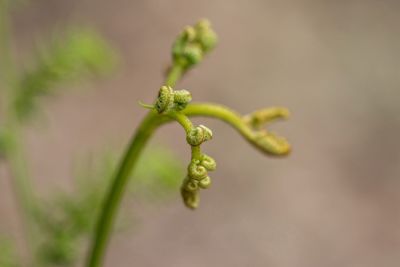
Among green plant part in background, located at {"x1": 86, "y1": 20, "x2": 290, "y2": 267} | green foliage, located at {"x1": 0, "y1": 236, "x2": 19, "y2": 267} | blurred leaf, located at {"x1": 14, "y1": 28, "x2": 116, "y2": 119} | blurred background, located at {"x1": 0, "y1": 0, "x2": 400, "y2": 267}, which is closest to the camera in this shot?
green plant part in background, located at {"x1": 86, "y1": 20, "x2": 290, "y2": 267}

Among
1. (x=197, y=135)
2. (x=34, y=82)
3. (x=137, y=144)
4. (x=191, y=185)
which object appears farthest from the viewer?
(x=34, y=82)

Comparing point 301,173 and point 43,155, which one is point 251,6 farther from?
point 43,155

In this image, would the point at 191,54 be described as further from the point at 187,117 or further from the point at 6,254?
the point at 6,254

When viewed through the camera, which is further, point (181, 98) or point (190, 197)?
point (190, 197)

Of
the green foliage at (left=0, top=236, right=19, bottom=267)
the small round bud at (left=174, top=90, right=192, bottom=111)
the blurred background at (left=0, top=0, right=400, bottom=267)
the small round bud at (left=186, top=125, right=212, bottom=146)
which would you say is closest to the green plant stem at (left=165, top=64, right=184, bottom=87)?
the small round bud at (left=174, top=90, right=192, bottom=111)

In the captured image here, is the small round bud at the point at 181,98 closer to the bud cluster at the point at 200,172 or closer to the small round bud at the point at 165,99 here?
the small round bud at the point at 165,99

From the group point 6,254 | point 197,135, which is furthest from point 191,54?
point 6,254

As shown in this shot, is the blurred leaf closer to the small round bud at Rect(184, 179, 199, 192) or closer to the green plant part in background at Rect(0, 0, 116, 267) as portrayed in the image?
the green plant part in background at Rect(0, 0, 116, 267)
